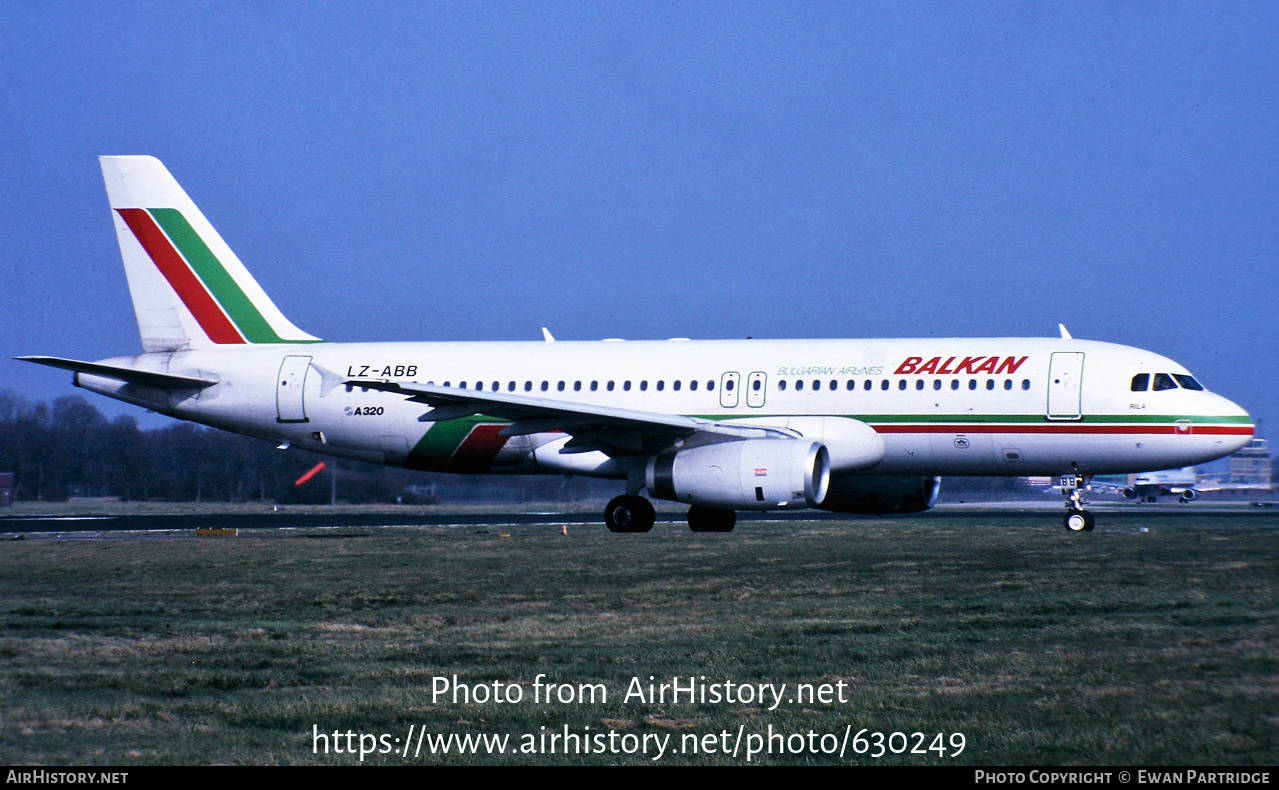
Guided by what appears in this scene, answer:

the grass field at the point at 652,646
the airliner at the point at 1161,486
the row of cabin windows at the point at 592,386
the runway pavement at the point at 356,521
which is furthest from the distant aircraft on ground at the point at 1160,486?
the grass field at the point at 652,646

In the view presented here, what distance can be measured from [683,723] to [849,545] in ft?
46.2

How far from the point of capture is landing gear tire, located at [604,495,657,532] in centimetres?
2525

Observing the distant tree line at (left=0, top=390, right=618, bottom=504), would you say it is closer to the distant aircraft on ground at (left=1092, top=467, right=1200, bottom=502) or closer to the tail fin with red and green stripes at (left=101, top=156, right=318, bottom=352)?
the tail fin with red and green stripes at (left=101, top=156, right=318, bottom=352)

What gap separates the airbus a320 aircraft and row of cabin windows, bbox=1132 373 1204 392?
29mm

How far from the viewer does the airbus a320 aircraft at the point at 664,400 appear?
23.5 m

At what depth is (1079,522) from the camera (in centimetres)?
2462

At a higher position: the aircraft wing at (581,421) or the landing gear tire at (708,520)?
the aircraft wing at (581,421)

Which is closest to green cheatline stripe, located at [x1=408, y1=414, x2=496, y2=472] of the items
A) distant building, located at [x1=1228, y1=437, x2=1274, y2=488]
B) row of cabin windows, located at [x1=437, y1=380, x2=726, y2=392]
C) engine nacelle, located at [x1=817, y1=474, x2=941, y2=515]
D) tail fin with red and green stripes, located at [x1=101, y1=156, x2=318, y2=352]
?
row of cabin windows, located at [x1=437, y1=380, x2=726, y2=392]

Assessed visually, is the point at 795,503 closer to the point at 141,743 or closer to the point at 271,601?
the point at 271,601

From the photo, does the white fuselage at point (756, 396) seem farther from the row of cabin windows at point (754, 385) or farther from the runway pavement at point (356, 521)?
the runway pavement at point (356, 521)

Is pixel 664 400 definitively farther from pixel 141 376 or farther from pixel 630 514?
pixel 141 376

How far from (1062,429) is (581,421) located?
8.84 meters

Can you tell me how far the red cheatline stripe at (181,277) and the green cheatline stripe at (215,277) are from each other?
0.47 feet
